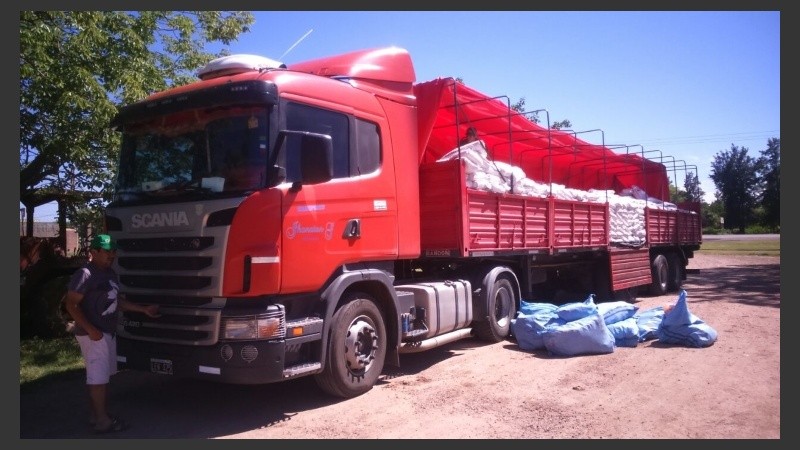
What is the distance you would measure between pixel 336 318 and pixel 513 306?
156 inches

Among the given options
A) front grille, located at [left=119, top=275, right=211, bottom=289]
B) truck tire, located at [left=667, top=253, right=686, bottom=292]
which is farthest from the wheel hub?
truck tire, located at [left=667, top=253, right=686, bottom=292]

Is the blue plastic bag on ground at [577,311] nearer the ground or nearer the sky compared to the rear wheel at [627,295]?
nearer the sky

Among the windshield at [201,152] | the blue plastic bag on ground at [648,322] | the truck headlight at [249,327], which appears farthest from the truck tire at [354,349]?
the blue plastic bag on ground at [648,322]

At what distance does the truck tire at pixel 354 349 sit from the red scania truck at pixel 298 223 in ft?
0.05

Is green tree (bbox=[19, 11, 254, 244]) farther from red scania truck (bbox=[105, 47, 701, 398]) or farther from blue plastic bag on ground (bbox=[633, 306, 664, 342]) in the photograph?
blue plastic bag on ground (bbox=[633, 306, 664, 342])

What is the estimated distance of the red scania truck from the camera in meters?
4.48

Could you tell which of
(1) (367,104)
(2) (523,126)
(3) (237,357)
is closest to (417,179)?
(1) (367,104)

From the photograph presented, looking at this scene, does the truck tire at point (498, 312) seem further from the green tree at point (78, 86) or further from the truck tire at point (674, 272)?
the truck tire at point (674, 272)

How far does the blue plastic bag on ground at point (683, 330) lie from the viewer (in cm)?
712

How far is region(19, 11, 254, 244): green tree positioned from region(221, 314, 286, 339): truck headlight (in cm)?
468

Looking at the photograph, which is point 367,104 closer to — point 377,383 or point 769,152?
point 377,383

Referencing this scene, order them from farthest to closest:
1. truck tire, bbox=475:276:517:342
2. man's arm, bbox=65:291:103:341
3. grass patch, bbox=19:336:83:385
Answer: truck tire, bbox=475:276:517:342 < grass patch, bbox=19:336:83:385 < man's arm, bbox=65:291:103:341

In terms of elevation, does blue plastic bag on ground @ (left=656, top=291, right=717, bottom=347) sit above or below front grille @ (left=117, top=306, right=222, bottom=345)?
below

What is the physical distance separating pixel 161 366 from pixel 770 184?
78296mm
